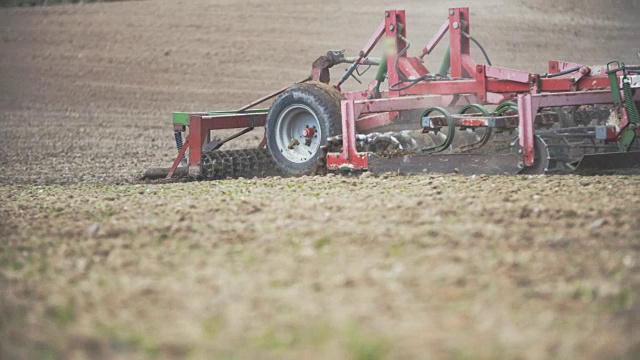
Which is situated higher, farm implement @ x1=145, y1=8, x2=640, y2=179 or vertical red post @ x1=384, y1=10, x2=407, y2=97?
vertical red post @ x1=384, y1=10, x2=407, y2=97

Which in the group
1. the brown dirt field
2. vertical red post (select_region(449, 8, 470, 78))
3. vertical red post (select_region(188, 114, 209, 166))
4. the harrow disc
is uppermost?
vertical red post (select_region(449, 8, 470, 78))

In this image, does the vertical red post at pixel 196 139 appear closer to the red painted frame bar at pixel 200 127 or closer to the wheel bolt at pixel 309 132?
the red painted frame bar at pixel 200 127

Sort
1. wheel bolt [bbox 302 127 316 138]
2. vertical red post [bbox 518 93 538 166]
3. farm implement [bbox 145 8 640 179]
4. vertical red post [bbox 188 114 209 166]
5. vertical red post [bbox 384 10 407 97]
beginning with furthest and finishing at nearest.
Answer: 1. vertical red post [bbox 188 114 209 166]
2. vertical red post [bbox 384 10 407 97]
3. wheel bolt [bbox 302 127 316 138]
4. farm implement [bbox 145 8 640 179]
5. vertical red post [bbox 518 93 538 166]

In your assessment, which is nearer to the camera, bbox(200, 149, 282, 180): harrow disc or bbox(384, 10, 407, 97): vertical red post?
bbox(384, 10, 407, 97): vertical red post

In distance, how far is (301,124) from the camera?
11359 mm

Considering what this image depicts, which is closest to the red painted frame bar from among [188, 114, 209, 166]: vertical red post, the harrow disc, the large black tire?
[188, 114, 209, 166]: vertical red post

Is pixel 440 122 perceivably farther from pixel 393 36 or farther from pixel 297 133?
pixel 297 133

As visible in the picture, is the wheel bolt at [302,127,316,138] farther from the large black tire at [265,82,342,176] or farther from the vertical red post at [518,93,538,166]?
the vertical red post at [518,93,538,166]

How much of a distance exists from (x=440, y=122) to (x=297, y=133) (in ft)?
6.54

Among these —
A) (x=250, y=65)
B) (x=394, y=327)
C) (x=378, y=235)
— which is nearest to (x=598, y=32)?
(x=250, y=65)

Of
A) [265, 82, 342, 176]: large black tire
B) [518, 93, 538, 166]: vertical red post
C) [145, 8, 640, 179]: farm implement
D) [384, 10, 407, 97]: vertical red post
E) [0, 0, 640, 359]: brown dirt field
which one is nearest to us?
[0, 0, 640, 359]: brown dirt field

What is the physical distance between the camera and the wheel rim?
36.4 feet

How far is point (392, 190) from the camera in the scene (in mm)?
8789

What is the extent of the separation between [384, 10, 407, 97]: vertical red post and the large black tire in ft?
2.20
